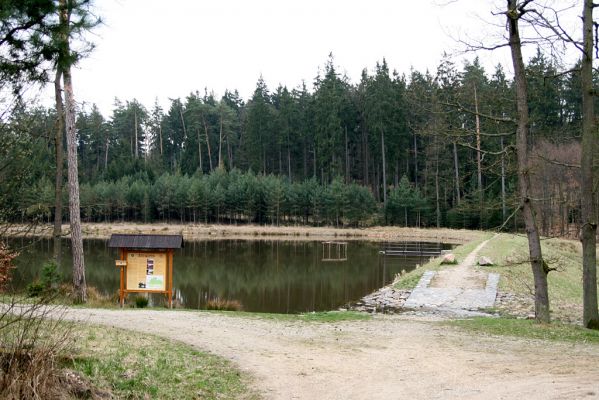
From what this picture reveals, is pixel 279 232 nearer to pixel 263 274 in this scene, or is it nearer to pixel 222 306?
pixel 263 274

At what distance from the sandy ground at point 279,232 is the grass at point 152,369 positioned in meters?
44.6

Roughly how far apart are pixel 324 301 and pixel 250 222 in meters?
45.5

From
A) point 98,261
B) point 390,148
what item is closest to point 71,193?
point 98,261

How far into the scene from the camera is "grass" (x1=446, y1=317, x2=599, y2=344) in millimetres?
9477

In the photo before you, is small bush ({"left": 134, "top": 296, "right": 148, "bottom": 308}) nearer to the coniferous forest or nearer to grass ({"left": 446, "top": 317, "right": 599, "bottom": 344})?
grass ({"left": 446, "top": 317, "right": 599, "bottom": 344})

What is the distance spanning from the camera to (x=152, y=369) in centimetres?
643

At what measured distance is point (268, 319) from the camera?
1145cm

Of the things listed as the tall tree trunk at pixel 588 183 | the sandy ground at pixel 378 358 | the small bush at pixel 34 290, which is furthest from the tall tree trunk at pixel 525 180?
the small bush at pixel 34 290

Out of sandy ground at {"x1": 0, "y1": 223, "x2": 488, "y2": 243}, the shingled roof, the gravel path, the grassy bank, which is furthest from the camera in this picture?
sandy ground at {"x1": 0, "y1": 223, "x2": 488, "y2": 243}

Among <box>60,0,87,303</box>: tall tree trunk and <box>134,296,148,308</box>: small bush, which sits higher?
<box>60,0,87,303</box>: tall tree trunk

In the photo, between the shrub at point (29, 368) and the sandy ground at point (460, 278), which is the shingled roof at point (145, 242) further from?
the sandy ground at point (460, 278)

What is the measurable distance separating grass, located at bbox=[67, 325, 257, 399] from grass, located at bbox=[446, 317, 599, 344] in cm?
562

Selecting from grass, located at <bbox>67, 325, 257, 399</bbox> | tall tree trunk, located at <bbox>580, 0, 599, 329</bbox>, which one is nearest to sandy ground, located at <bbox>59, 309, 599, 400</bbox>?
grass, located at <bbox>67, 325, 257, 399</bbox>

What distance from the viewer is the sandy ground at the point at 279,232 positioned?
Answer: 5294 cm
